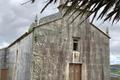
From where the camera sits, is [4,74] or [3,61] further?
[3,61]

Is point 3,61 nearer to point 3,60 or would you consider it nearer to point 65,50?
point 3,60

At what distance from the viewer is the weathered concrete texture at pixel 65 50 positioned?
643 inches

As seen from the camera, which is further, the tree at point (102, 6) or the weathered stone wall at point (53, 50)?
the weathered stone wall at point (53, 50)

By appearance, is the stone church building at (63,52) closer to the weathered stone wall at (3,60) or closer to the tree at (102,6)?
the weathered stone wall at (3,60)

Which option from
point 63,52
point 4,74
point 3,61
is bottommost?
point 4,74

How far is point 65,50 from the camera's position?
674 inches

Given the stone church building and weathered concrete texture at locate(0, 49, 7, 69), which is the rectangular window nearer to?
weathered concrete texture at locate(0, 49, 7, 69)

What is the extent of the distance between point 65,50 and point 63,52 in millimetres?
202

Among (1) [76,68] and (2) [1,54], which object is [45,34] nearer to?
(1) [76,68]

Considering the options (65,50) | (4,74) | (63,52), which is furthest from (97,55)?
(4,74)

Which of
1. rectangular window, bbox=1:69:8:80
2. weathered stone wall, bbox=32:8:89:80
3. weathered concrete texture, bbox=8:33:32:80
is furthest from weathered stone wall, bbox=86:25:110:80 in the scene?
rectangular window, bbox=1:69:8:80

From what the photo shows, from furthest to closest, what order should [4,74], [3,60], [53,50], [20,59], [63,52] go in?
[3,60], [4,74], [20,59], [63,52], [53,50]

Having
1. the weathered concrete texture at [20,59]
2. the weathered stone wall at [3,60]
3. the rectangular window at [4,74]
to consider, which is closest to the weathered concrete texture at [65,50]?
the weathered concrete texture at [20,59]

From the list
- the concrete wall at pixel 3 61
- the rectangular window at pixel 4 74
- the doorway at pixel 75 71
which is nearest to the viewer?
the doorway at pixel 75 71
